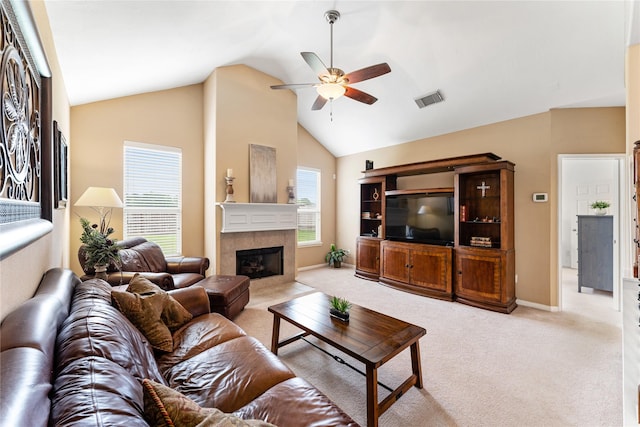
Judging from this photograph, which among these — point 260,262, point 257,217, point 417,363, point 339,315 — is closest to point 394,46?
point 257,217

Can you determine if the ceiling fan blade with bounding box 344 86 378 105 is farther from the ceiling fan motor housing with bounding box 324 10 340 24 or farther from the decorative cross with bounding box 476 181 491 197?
the decorative cross with bounding box 476 181 491 197

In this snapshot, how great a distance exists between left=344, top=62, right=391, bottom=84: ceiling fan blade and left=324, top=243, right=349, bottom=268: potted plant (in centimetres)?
424

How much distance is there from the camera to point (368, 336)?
1.96 metres

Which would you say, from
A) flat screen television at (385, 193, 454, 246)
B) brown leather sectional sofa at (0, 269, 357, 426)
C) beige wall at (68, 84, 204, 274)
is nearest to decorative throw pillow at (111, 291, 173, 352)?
brown leather sectional sofa at (0, 269, 357, 426)

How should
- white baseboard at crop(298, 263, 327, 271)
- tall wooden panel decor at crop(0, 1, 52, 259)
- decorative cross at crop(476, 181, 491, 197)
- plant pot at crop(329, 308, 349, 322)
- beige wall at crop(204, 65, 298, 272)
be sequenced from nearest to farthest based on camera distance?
tall wooden panel decor at crop(0, 1, 52, 259)
plant pot at crop(329, 308, 349, 322)
decorative cross at crop(476, 181, 491, 197)
beige wall at crop(204, 65, 298, 272)
white baseboard at crop(298, 263, 327, 271)

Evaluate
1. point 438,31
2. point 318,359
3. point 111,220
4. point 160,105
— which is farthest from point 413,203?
point 111,220

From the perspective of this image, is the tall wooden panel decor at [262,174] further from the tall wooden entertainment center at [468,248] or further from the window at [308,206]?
the tall wooden entertainment center at [468,248]

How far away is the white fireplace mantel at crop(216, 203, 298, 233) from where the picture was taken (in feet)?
14.0

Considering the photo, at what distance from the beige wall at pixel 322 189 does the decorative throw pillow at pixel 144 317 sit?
426cm

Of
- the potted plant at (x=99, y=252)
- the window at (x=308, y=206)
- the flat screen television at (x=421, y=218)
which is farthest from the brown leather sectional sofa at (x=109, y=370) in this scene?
the window at (x=308, y=206)

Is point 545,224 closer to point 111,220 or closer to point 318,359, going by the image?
point 318,359

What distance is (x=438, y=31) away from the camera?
10.2 ft

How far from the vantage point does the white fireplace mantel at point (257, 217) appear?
4266 mm

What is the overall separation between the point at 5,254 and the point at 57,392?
0.45m
